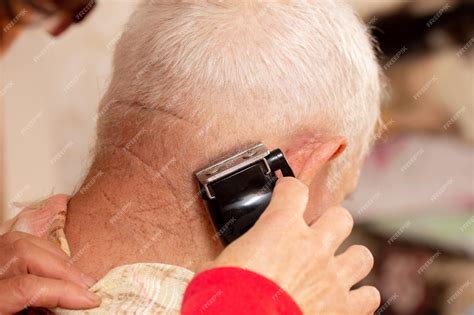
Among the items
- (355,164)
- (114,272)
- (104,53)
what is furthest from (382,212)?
(114,272)

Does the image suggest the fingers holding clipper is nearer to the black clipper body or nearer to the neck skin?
the black clipper body

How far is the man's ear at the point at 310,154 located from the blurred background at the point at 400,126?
113 centimetres

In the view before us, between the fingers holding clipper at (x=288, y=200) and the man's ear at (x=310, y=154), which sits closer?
the fingers holding clipper at (x=288, y=200)

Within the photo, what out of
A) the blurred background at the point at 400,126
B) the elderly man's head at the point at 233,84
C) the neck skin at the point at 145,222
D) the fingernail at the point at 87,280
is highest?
the elderly man's head at the point at 233,84

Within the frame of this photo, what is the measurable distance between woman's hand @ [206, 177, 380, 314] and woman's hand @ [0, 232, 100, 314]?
0.21m

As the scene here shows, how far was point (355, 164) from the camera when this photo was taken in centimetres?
120

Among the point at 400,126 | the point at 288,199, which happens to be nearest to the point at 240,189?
the point at 288,199

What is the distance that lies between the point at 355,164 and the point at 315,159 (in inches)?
9.5

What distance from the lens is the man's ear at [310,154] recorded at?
979 millimetres

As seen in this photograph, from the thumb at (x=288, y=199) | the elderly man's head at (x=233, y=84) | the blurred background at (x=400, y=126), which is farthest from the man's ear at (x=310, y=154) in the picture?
the blurred background at (x=400, y=126)

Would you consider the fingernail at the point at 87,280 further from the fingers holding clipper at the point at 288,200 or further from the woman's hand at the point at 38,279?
the fingers holding clipper at the point at 288,200

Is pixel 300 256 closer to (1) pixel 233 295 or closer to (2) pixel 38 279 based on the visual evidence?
(1) pixel 233 295

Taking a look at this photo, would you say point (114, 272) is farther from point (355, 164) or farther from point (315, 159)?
point (355, 164)

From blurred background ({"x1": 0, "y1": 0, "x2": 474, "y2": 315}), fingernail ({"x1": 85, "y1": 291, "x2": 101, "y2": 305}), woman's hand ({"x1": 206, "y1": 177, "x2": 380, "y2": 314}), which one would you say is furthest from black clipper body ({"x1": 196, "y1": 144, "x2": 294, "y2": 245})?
blurred background ({"x1": 0, "y1": 0, "x2": 474, "y2": 315})
